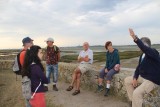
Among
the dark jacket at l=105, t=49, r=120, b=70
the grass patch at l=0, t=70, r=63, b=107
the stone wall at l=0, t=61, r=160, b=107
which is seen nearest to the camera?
the stone wall at l=0, t=61, r=160, b=107

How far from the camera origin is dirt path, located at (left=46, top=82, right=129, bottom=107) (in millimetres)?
7269

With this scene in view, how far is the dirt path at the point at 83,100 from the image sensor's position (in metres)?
7.27

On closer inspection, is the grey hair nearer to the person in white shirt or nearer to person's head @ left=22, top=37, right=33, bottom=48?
person's head @ left=22, top=37, right=33, bottom=48

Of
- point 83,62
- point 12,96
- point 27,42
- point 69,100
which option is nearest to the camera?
point 27,42

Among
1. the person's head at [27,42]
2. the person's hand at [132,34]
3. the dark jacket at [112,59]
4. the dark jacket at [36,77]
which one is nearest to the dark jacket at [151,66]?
the person's hand at [132,34]

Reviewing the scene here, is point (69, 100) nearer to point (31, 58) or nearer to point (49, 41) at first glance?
point (49, 41)

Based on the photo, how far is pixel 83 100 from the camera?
307 inches

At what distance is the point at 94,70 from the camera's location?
28.7 feet

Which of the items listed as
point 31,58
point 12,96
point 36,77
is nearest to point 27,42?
point 31,58

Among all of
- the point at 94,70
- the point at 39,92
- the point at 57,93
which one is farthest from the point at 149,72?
the point at 57,93

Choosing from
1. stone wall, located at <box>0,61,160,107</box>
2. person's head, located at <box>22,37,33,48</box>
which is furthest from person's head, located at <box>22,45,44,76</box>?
stone wall, located at <box>0,61,160,107</box>

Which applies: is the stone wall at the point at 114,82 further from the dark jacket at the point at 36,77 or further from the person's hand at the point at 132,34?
the dark jacket at the point at 36,77

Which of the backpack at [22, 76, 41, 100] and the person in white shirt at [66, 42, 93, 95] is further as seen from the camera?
the person in white shirt at [66, 42, 93, 95]

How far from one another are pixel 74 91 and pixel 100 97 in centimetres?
101
